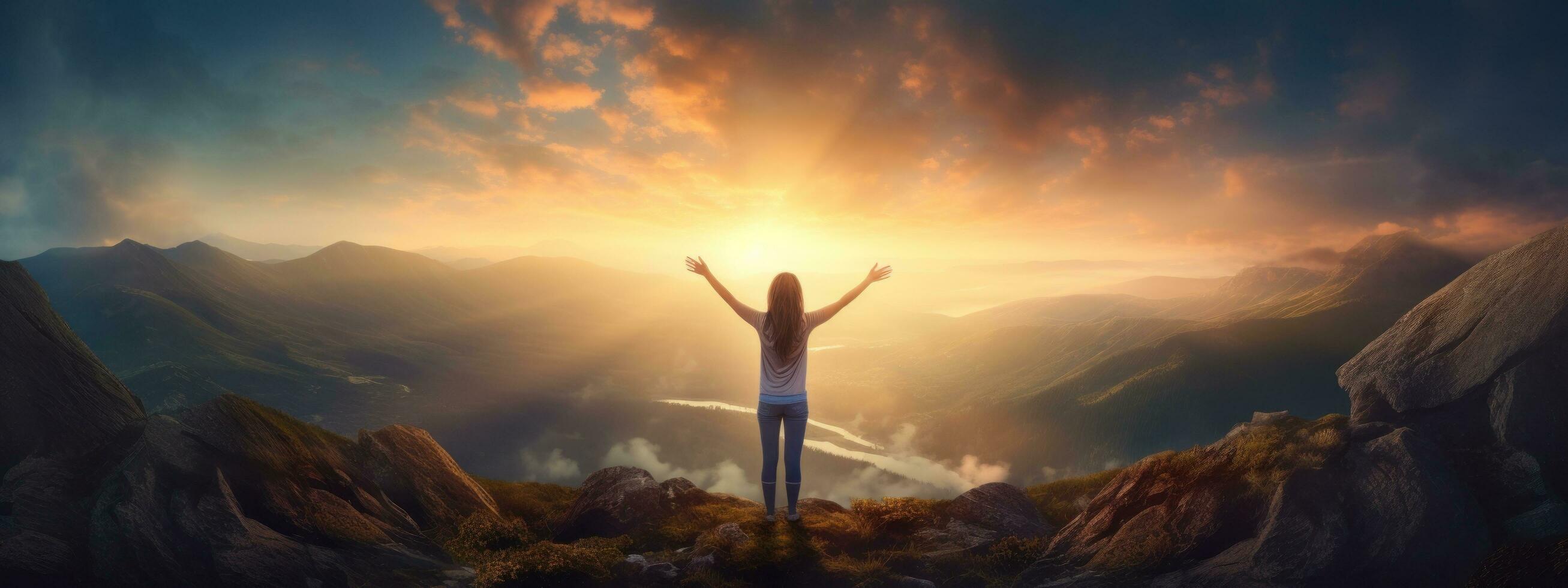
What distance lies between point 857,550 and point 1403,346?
13.4m

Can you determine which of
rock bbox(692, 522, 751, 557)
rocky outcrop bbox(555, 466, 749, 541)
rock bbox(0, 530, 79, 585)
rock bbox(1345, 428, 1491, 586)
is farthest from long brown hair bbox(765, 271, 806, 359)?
rock bbox(0, 530, 79, 585)

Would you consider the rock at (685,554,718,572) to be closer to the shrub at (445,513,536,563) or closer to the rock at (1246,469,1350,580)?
the shrub at (445,513,536,563)

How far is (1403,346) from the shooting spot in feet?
43.2

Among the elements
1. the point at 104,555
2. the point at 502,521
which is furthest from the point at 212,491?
the point at 502,521

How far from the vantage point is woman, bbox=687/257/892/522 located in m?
11.3

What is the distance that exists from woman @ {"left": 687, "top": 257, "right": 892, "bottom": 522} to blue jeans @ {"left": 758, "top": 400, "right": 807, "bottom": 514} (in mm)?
13

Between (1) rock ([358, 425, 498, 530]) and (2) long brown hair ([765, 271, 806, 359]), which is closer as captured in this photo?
(2) long brown hair ([765, 271, 806, 359])

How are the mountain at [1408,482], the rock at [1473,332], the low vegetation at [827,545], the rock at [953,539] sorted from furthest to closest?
the rock at [953,539], the rock at [1473,332], the low vegetation at [827,545], the mountain at [1408,482]

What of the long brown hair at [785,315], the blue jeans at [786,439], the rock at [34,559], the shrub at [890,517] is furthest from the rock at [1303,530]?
the rock at [34,559]

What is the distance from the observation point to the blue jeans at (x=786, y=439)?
1169 cm

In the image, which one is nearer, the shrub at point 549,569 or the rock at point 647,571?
the shrub at point 549,569

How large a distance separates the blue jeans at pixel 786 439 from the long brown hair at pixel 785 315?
1153mm

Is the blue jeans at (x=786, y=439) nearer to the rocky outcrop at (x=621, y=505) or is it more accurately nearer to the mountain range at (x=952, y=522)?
the mountain range at (x=952, y=522)

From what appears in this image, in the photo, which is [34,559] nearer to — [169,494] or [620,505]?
[169,494]
